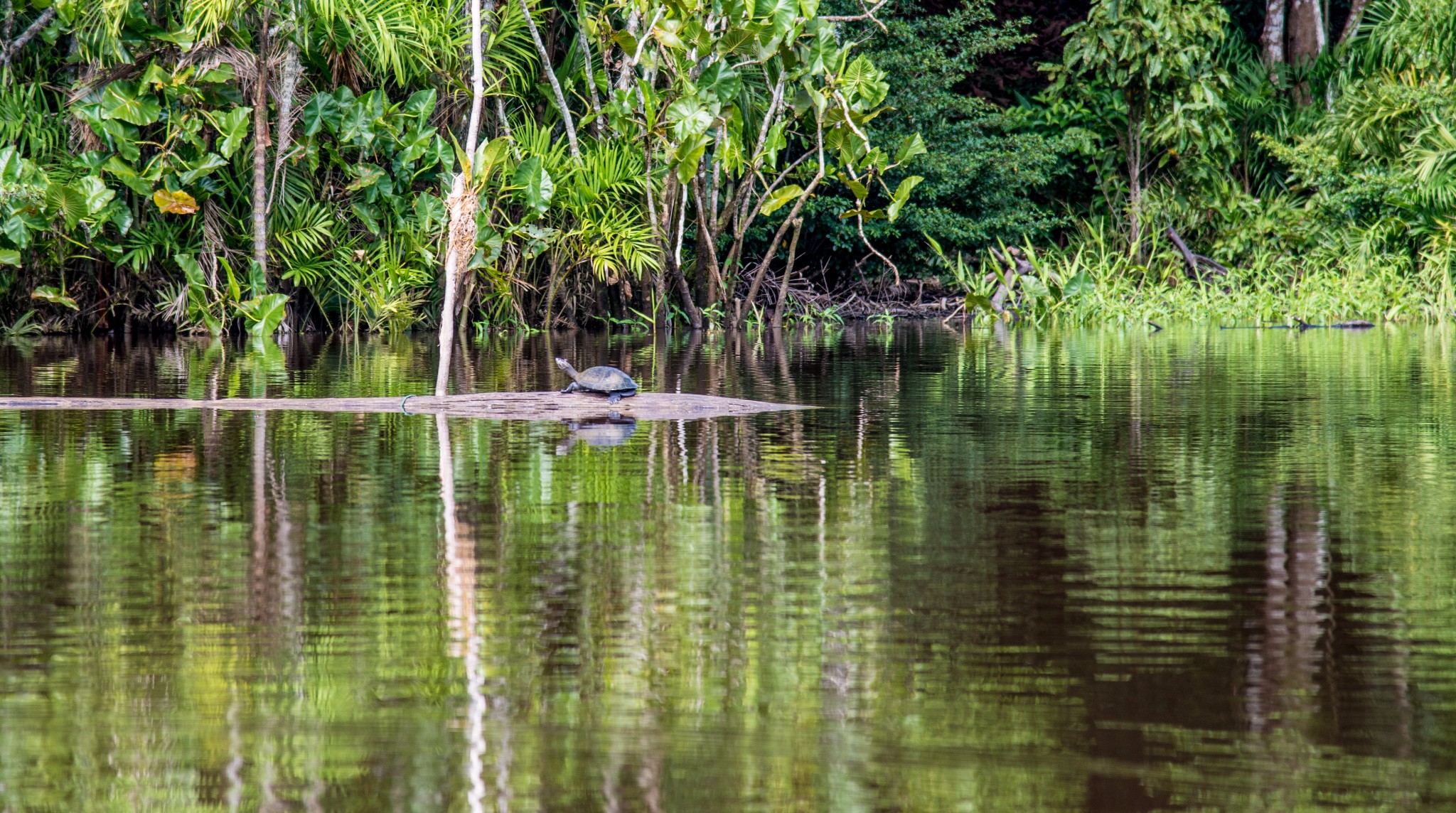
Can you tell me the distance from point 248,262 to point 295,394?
7654mm

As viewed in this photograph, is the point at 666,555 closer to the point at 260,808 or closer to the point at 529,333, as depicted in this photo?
the point at 260,808

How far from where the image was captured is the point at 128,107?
47.5ft

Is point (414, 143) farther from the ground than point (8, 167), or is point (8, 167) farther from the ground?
point (414, 143)

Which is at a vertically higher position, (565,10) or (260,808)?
(565,10)

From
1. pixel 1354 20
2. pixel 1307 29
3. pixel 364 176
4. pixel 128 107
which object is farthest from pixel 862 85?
pixel 1307 29

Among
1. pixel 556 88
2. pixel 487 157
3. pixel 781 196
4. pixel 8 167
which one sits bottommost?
pixel 487 157

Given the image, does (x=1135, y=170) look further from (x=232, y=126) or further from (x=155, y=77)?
(x=155, y=77)

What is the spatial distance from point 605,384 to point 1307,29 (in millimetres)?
17066

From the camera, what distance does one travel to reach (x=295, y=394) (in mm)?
8680

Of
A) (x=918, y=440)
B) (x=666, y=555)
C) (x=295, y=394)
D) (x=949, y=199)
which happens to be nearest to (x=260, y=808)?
(x=666, y=555)

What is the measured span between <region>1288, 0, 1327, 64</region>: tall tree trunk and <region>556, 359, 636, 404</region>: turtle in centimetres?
1653

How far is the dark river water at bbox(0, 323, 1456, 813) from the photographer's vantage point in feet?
7.80

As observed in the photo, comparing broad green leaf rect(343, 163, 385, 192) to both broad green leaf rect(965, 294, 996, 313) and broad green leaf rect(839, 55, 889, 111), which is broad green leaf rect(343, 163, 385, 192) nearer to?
broad green leaf rect(839, 55, 889, 111)

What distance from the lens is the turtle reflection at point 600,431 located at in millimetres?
6445
